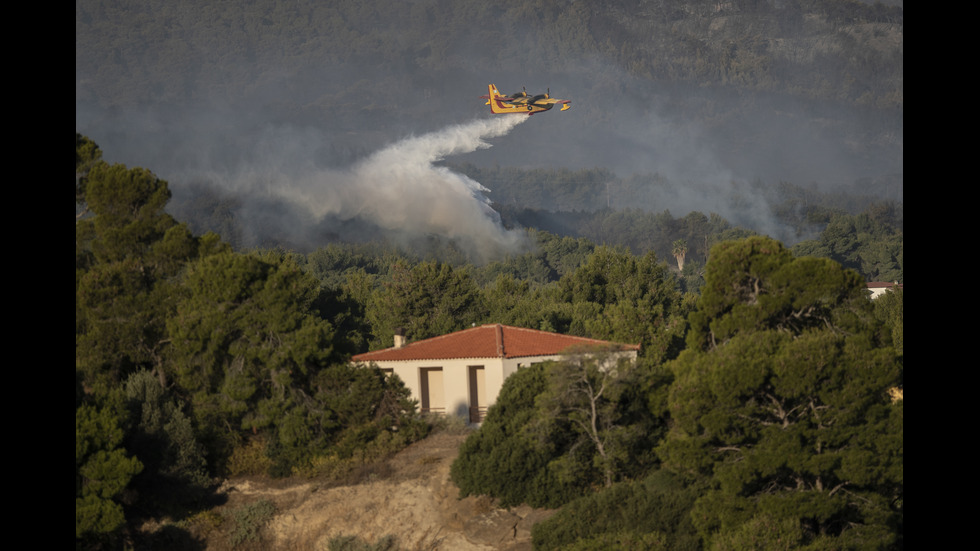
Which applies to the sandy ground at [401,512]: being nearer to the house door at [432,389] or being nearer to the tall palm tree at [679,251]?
the house door at [432,389]

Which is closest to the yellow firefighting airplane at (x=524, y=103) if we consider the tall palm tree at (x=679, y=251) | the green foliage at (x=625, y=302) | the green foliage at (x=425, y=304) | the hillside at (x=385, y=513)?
the green foliage at (x=625, y=302)

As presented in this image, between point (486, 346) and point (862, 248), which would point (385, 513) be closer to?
point (486, 346)

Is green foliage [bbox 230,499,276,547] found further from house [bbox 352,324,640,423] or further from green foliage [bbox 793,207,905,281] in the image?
green foliage [bbox 793,207,905,281]

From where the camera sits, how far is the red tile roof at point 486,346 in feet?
131

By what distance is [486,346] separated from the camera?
134ft

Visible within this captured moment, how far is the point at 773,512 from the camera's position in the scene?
28.9 meters

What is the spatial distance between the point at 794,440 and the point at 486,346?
45.5 ft

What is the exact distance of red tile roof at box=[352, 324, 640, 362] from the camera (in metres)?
40.0

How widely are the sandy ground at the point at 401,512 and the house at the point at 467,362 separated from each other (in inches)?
142

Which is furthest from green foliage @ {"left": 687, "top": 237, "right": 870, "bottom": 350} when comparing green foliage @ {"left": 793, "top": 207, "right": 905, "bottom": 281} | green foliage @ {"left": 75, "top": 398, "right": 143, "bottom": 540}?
green foliage @ {"left": 793, "top": 207, "right": 905, "bottom": 281}
